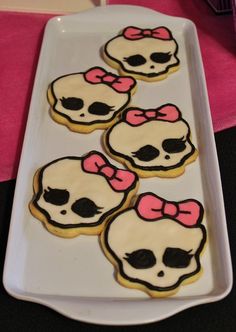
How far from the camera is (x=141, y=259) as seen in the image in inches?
25.3

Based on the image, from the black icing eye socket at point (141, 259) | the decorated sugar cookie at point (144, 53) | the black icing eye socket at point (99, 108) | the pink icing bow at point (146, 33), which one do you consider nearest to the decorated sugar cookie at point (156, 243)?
the black icing eye socket at point (141, 259)

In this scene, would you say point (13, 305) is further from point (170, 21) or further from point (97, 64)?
point (170, 21)

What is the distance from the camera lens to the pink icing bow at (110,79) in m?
0.91

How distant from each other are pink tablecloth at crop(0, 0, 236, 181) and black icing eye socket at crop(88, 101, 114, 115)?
0.14 m

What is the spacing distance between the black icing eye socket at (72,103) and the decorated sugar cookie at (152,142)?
0.28ft

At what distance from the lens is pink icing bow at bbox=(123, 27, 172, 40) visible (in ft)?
3.31

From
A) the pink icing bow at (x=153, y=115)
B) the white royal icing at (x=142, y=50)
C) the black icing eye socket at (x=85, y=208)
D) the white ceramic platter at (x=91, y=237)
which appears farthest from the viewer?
the white royal icing at (x=142, y=50)

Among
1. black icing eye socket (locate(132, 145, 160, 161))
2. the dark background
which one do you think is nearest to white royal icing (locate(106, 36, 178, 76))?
black icing eye socket (locate(132, 145, 160, 161))

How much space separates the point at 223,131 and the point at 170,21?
33 cm

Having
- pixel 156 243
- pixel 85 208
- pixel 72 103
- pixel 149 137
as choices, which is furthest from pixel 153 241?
pixel 72 103

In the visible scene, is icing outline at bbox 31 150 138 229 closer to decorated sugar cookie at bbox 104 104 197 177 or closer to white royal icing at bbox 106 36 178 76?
decorated sugar cookie at bbox 104 104 197 177

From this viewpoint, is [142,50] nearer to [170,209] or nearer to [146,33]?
[146,33]

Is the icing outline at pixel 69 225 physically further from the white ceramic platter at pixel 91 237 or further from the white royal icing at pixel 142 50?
the white royal icing at pixel 142 50

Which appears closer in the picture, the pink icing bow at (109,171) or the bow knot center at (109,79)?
the pink icing bow at (109,171)
